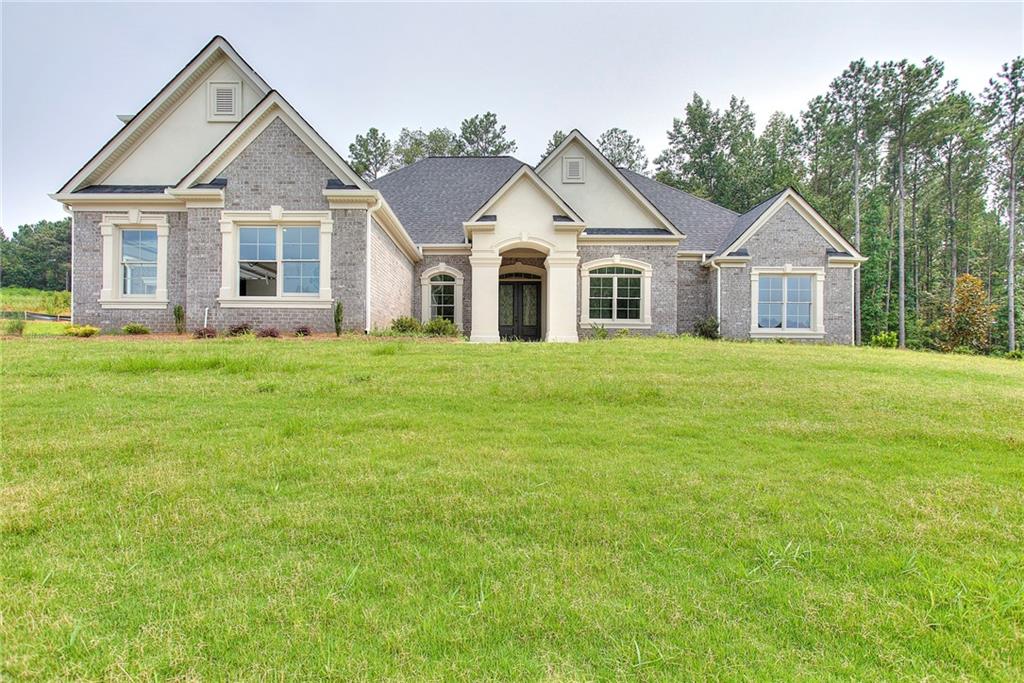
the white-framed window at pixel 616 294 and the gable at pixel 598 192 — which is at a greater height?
the gable at pixel 598 192

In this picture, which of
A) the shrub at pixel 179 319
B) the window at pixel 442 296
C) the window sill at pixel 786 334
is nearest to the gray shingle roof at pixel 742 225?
the window sill at pixel 786 334

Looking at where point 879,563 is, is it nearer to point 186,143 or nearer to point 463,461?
point 463,461

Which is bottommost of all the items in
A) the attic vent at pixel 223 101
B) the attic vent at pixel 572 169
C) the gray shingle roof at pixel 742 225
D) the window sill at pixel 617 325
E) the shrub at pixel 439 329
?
the shrub at pixel 439 329

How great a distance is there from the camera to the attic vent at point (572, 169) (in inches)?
723

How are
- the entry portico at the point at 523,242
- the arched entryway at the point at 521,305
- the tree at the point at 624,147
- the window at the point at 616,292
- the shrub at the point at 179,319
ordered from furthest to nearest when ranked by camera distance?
the tree at the point at 624,147
the arched entryway at the point at 521,305
the window at the point at 616,292
the entry portico at the point at 523,242
the shrub at the point at 179,319

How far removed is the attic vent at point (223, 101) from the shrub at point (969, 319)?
Answer: 32.2 meters

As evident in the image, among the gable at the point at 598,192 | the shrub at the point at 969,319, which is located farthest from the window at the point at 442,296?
the shrub at the point at 969,319

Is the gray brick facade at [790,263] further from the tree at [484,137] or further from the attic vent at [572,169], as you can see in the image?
the tree at [484,137]

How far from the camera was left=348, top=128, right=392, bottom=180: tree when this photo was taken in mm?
44219

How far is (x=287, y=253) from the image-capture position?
13711 mm

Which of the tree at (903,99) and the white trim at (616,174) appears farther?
the tree at (903,99)

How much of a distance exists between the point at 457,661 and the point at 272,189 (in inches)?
557

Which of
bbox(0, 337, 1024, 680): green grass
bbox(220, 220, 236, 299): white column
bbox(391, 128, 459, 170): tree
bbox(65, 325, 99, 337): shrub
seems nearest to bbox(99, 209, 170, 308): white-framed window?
bbox(65, 325, 99, 337): shrub

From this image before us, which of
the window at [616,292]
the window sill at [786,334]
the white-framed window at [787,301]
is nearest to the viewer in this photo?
the window at [616,292]
